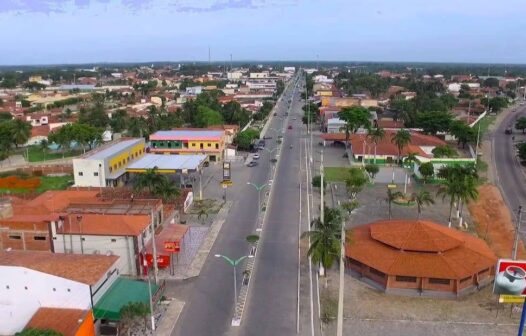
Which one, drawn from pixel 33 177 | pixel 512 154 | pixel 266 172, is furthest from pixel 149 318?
pixel 512 154

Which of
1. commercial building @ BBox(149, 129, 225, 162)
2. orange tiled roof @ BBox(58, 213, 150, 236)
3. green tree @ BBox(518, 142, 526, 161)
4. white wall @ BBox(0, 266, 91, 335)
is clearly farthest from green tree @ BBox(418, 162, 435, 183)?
white wall @ BBox(0, 266, 91, 335)

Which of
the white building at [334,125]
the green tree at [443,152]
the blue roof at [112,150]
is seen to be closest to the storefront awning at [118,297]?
the blue roof at [112,150]

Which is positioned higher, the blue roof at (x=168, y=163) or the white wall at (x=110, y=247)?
the blue roof at (x=168, y=163)

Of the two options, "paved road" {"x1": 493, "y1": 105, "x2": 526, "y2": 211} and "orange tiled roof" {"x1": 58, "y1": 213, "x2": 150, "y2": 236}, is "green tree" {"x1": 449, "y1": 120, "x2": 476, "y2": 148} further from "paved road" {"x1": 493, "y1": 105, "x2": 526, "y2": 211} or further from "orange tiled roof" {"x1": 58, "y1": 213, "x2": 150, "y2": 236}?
"orange tiled roof" {"x1": 58, "y1": 213, "x2": 150, "y2": 236}

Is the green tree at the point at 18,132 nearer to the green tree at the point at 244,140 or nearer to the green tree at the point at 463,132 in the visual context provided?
the green tree at the point at 244,140

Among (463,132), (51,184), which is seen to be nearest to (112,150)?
(51,184)

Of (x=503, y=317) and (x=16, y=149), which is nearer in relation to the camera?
(x=503, y=317)

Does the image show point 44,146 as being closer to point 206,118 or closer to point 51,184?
point 51,184

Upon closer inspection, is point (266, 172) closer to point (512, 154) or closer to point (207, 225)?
point (207, 225)
